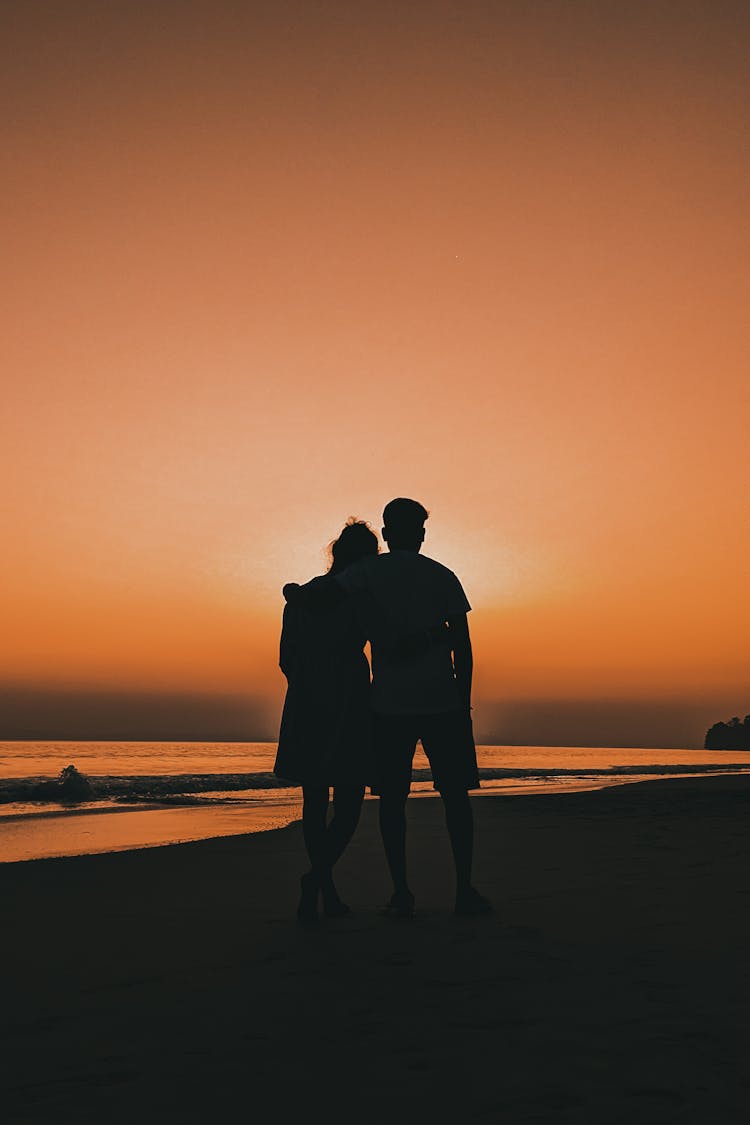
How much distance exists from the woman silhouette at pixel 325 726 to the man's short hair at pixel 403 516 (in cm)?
48

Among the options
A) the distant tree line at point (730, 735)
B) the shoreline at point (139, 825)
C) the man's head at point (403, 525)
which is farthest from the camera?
the distant tree line at point (730, 735)

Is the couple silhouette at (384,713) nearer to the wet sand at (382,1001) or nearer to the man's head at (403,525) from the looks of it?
the man's head at (403,525)

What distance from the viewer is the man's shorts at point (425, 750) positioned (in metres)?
5.15

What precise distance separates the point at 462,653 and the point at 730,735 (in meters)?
126

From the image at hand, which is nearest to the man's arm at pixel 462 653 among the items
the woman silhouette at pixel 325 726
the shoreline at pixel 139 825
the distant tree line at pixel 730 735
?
the woman silhouette at pixel 325 726

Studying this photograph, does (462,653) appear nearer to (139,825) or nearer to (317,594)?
(317,594)

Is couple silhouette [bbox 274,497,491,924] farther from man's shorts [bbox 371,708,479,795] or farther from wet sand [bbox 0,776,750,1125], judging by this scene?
wet sand [bbox 0,776,750,1125]

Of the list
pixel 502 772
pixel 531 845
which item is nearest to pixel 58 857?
pixel 531 845

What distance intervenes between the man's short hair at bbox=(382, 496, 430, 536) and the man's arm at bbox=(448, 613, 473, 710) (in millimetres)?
584

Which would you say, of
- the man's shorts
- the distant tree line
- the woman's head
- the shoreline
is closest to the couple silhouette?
the man's shorts

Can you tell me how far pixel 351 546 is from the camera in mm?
5680

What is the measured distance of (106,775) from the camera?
31172mm

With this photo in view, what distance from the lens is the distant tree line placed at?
119 m

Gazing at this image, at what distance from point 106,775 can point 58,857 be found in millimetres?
23313
